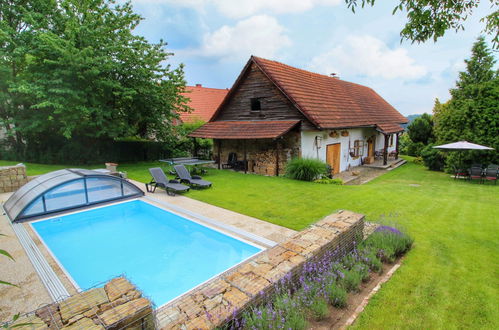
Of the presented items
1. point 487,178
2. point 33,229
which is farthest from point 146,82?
point 487,178

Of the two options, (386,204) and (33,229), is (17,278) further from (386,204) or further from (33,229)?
(386,204)

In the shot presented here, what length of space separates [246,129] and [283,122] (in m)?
2.37

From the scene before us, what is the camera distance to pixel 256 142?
16516mm

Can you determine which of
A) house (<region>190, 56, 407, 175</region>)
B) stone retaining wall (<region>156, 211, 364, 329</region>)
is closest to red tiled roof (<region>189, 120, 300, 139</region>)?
house (<region>190, 56, 407, 175</region>)

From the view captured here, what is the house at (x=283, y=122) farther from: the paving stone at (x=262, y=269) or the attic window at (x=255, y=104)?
the paving stone at (x=262, y=269)

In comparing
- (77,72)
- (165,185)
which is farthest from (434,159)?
(77,72)

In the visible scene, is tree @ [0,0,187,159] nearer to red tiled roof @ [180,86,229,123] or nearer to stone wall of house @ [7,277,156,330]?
red tiled roof @ [180,86,229,123]

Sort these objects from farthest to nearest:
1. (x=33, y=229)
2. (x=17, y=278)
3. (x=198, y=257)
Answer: (x=33, y=229) < (x=198, y=257) < (x=17, y=278)

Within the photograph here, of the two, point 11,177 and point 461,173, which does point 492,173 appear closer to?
point 461,173

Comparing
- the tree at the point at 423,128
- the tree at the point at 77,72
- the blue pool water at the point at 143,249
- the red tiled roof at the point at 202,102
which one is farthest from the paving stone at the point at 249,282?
the tree at the point at 423,128

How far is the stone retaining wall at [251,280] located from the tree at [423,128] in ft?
83.0

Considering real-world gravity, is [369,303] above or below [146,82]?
below

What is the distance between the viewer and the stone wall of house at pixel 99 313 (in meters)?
2.75

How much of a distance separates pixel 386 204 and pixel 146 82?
54.1 ft
